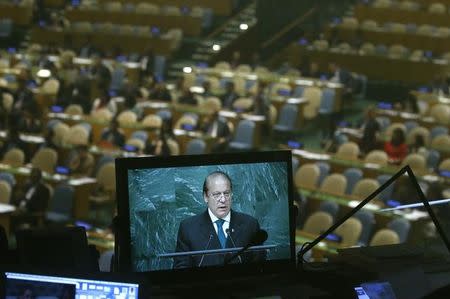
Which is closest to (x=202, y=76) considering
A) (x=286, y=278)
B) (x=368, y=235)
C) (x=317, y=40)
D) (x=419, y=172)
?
(x=317, y=40)

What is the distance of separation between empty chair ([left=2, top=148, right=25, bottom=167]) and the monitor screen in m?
10.5

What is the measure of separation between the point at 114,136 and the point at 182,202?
11.0 metres

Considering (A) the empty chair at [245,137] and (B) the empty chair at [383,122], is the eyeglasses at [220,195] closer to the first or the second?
(A) the empty chair at [245,137]

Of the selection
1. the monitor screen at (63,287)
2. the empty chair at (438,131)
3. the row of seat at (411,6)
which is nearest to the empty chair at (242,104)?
the empty chair at (438,131)

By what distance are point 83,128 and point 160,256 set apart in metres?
11.5

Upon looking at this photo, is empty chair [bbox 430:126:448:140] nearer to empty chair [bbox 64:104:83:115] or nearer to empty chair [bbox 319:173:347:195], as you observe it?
empty chair [bbox 319:173:347:195]

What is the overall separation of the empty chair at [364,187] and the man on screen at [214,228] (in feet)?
26.8

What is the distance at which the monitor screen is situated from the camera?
105 inches

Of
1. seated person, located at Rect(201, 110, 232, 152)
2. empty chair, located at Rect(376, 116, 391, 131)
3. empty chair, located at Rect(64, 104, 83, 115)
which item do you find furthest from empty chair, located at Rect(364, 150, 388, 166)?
empty chair, located at Rect(64, 104, 83, 115)

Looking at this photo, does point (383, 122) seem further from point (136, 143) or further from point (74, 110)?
point (74, 110)

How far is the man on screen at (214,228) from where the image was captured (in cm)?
317

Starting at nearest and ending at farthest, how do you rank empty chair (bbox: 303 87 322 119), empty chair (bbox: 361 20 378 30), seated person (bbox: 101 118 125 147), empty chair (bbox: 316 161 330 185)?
empty chair (bbox: 316 161 330 185) → seated person (bbox: 101 118 125 147) → empty chair (bbox: 303 87 322 119) → empty chair (bbox: 361 20 378 30)

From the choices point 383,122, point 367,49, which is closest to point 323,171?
point 383,122

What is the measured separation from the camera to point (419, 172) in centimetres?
1198
